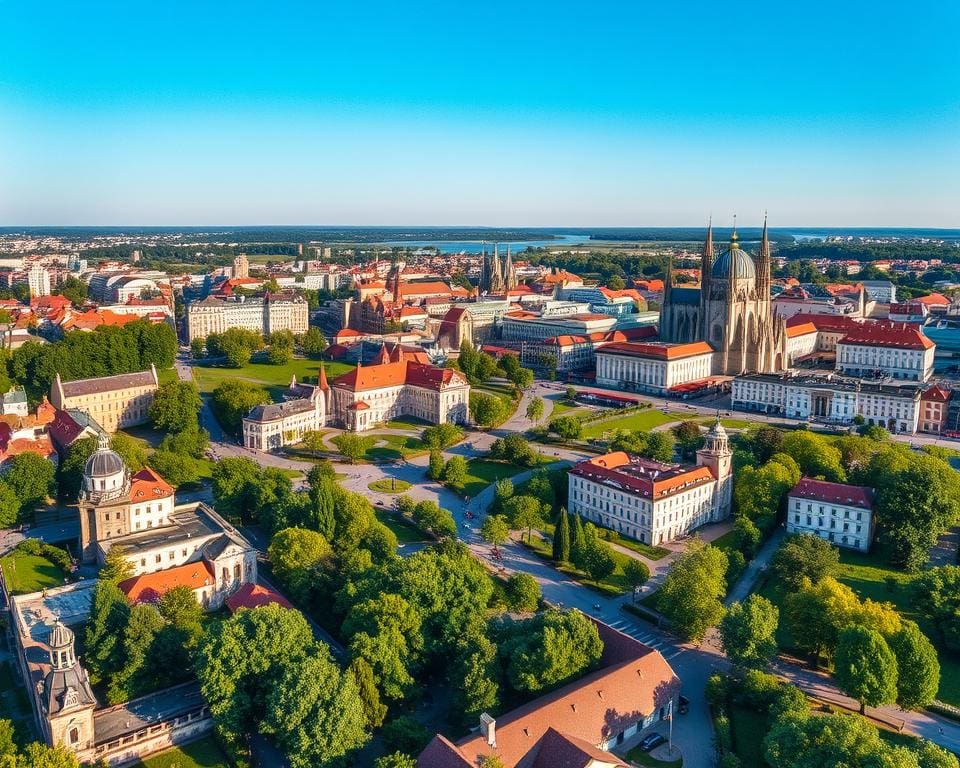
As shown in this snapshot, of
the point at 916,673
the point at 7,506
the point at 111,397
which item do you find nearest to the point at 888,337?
the point at 916,673

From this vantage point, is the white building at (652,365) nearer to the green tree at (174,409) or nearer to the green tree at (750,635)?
the green tree at (174,409)

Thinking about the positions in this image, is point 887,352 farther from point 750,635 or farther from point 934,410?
point 750,635

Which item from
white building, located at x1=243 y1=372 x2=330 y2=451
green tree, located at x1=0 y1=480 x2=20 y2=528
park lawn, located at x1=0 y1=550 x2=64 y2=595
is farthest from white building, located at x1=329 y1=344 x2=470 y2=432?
park lawn, located at x1=0 y1=550 x2=64 y2=595

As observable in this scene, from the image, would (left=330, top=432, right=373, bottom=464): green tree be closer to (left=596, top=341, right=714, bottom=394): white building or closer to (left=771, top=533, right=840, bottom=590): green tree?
(left=771, top=533, right=840, bottom=590): green tree

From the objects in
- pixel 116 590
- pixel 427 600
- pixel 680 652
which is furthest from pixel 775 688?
pixel 116 590

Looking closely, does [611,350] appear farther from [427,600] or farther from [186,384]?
[427,600]
